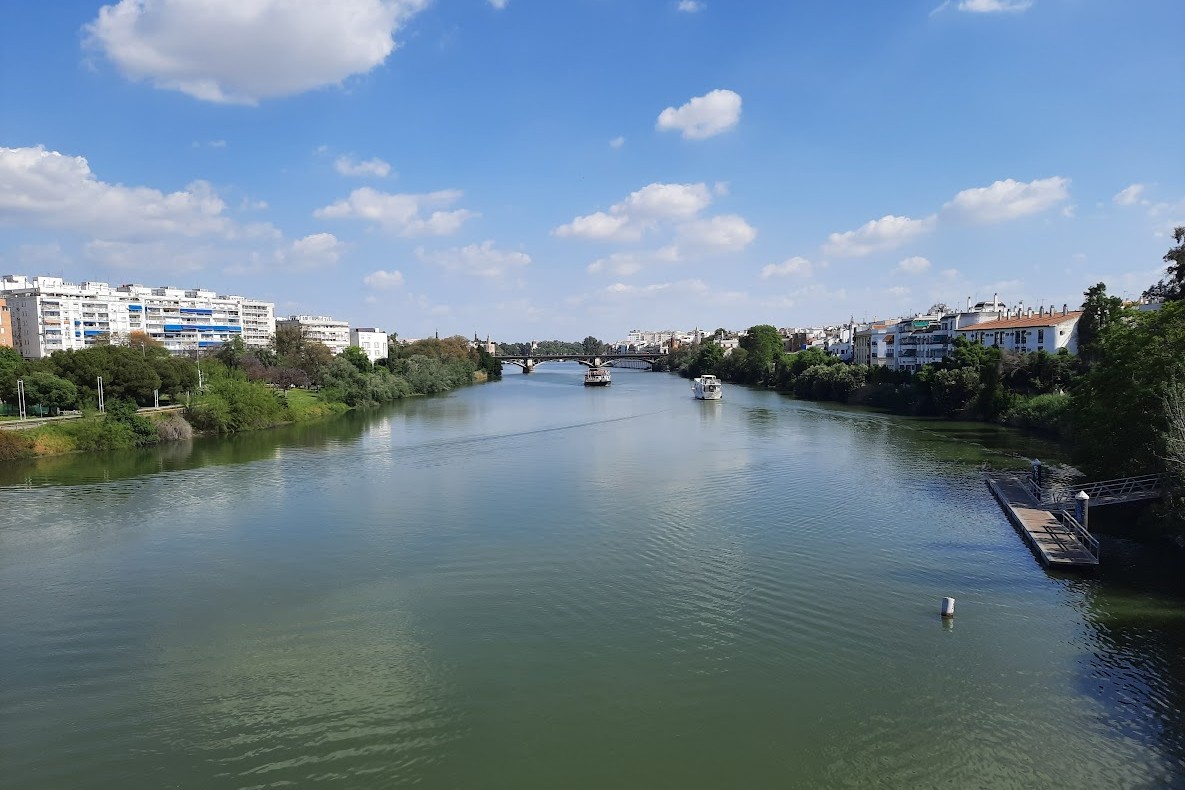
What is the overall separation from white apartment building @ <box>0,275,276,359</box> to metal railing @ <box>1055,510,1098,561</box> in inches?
2401

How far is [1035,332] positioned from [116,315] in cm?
7955

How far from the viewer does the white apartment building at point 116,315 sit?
61656mm

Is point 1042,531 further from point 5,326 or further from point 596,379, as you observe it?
point 5,326

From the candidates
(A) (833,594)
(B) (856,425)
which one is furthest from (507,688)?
(B) (856,425)

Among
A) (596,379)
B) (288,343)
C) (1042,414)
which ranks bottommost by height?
(1042,414)

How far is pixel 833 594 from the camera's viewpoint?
1184 centimetres

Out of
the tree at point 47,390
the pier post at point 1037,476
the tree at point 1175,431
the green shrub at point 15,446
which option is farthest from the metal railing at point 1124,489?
the tree at point 47,390

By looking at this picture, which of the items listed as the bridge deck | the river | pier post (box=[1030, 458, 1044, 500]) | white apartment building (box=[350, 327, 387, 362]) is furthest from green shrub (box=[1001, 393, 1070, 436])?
white apartment building (box=[350, 327, 387, 362])

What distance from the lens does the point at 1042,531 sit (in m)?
15.0

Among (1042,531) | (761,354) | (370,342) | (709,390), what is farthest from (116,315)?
(1042,531)

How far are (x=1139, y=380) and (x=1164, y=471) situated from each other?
2044 millimetres

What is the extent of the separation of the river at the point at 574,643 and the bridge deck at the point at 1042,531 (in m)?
0.35

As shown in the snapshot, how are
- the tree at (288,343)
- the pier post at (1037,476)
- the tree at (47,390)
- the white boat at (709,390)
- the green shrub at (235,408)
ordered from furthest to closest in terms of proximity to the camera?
1. the tree at (288,343)
2. the white boat at (709,390)
3. the green shrub at (235,408)
4. the tree at (47,390)
5. the pier post at (1037,476)

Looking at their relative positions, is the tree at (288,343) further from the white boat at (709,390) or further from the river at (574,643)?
the river at (574,643)
